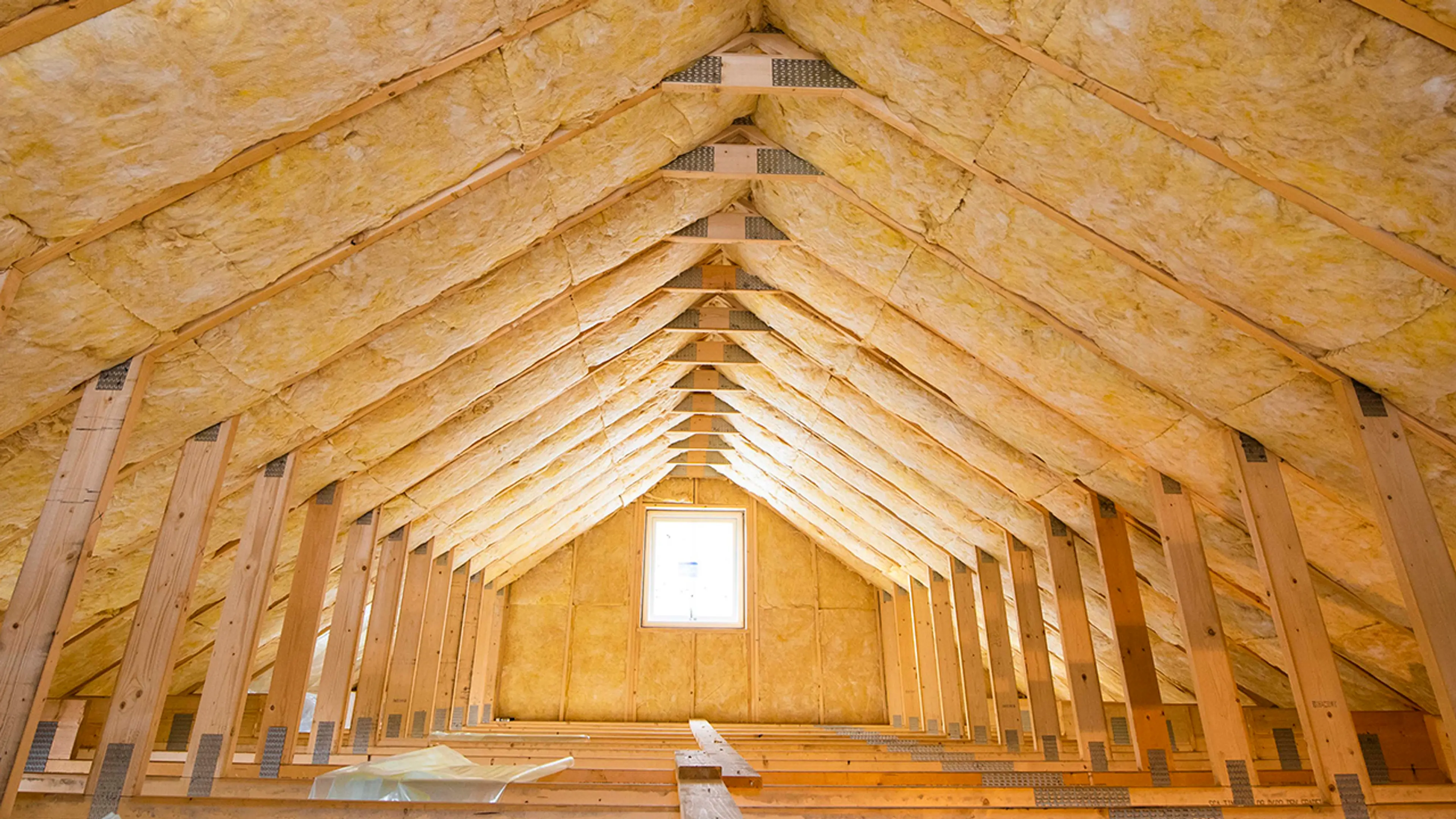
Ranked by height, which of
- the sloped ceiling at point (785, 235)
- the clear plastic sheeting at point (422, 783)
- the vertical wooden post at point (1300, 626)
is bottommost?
the clear plastic sheeting at point (422, 783)

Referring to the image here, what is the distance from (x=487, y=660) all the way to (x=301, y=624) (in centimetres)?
635

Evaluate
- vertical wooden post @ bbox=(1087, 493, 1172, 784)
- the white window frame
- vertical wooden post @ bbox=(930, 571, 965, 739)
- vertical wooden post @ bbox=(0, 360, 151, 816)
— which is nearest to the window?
the white window frame

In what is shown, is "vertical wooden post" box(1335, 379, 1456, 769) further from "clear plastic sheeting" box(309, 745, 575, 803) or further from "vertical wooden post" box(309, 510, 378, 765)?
"vertical wooden post" box(309, 510, 378, 765)

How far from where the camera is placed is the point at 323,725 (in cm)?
647

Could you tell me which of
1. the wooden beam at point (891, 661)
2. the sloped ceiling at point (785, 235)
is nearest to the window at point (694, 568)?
the wooden beam at point (891, 661)

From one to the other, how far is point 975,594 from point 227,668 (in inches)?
294

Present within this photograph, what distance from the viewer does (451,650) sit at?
10.2m

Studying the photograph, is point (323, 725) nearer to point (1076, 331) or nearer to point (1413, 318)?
point (1076, 331)

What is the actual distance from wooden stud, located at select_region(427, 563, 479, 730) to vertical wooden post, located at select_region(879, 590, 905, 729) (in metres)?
5.70

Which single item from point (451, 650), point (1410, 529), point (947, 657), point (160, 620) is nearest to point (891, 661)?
point (947, 657)

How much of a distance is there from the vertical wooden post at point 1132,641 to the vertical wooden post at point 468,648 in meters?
7.29

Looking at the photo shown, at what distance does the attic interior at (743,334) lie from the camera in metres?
2.91

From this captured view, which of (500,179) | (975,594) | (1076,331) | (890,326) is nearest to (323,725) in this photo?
(500,179)

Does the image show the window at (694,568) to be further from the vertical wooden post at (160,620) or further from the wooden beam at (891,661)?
the vertical wooden post at (160,620)
